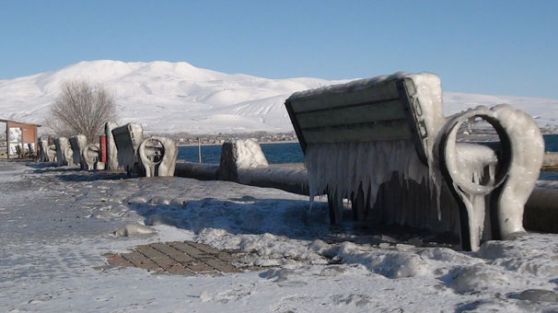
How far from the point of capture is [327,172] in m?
9.30

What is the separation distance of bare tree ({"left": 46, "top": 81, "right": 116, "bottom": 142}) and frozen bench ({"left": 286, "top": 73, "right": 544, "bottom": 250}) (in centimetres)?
6847

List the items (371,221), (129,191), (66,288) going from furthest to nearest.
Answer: (129,191) → (371,221) → (66,288)

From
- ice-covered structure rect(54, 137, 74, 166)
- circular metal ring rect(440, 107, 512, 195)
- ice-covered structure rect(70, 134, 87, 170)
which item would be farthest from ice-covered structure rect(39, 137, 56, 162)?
circular metal ring rect(440, 107, 512, 195)

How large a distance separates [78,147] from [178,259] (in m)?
31.9

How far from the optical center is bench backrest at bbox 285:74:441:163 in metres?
7.15

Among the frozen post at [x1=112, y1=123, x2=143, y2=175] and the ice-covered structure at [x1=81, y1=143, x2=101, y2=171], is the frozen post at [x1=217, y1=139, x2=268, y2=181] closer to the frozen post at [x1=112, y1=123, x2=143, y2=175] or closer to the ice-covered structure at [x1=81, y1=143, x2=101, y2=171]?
the frozen post at [x1=112, y1=123, x2=143, y2=175]

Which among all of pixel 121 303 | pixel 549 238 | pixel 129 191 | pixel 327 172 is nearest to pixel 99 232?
pixel 327 172

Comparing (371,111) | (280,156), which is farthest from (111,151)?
(280,156)

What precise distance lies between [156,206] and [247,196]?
5.37ft

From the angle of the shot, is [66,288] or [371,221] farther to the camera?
[371,221]

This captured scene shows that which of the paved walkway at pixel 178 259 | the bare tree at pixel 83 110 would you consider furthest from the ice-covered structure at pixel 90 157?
the bare tree at pixel 83 110

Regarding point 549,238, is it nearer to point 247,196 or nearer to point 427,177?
point 427,177

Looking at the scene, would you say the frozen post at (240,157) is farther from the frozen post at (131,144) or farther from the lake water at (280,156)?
the lake water at (280,156)

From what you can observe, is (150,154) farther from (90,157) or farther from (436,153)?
(436,153)
